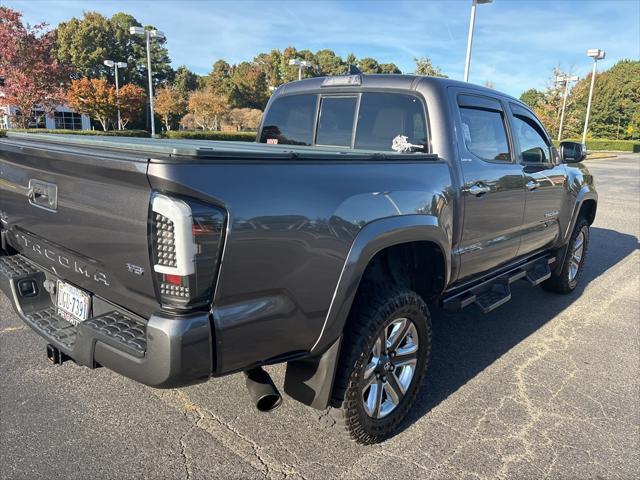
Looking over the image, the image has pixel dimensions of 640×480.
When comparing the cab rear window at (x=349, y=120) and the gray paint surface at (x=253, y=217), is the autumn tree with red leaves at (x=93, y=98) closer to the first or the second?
the cab rear window at (x=349, y=120)

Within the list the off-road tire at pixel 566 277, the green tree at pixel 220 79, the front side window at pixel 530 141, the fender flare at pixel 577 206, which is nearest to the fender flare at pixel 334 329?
the front side window at pixel 530 141

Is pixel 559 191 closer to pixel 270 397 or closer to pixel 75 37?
pixel 270 397

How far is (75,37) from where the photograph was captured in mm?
56938

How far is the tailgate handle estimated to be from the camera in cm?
225

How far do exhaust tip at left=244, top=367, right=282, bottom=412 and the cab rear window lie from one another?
6.10 ft

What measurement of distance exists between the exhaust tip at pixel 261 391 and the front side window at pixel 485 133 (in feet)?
6.91

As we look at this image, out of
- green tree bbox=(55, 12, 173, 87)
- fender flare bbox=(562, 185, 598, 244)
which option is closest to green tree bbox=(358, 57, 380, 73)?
green tree bbox=(55, 12, 173, 87)

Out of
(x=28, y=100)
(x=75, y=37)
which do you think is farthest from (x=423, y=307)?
(x=75, y=37)

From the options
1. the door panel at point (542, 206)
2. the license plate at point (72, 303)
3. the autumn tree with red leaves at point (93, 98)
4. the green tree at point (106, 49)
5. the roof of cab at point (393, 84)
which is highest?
the green tree at point (106, 49)

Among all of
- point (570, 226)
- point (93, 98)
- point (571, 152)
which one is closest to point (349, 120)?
point (571, 152)

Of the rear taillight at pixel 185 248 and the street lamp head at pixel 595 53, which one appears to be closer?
the rear taillight at pixel 185 248

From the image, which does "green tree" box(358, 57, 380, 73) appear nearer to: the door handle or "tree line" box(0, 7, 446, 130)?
"tree line" box(0, 7, 446, 130)

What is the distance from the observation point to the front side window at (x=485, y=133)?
3.40 metres

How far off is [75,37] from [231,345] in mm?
66520
